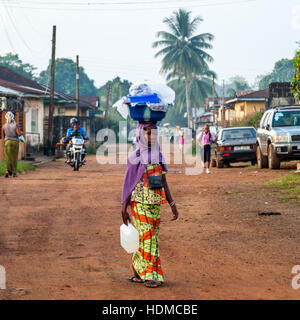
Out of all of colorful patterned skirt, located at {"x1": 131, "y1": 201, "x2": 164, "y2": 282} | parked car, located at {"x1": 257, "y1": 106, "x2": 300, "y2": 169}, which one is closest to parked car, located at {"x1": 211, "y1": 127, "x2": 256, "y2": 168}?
parked car, located at {"x1": 257, "y1": 106, "x2": 300, "y2": 169}

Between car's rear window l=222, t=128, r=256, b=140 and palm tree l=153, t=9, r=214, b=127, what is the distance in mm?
50655

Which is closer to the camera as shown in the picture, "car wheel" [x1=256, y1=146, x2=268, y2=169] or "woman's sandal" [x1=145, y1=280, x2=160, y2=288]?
"woman's sandal" [x1=145, y1=280, x2=160, y2=288]

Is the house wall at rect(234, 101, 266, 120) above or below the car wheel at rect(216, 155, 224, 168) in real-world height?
above

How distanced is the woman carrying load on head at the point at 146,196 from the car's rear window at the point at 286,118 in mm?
15078

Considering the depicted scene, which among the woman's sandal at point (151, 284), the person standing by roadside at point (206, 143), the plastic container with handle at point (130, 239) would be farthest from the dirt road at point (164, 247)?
the person standing by roadside at point (206, 143)

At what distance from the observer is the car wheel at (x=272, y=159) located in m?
20.8

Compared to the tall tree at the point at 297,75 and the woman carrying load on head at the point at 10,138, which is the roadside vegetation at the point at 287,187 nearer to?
the tall tree at the point at 297,75

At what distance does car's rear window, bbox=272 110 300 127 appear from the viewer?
2117 cm

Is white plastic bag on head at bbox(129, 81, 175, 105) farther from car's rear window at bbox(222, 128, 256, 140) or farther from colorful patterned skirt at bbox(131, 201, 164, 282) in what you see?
car's rear window at bbox(222, 128, 256, 140)

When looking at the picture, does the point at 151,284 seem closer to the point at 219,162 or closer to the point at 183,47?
the point at 219,162

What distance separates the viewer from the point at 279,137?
66.5ft

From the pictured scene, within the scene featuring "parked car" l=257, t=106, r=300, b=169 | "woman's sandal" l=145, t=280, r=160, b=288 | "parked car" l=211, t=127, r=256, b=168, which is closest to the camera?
"woman's sandal" l=145, t=280, r=160, b=288
